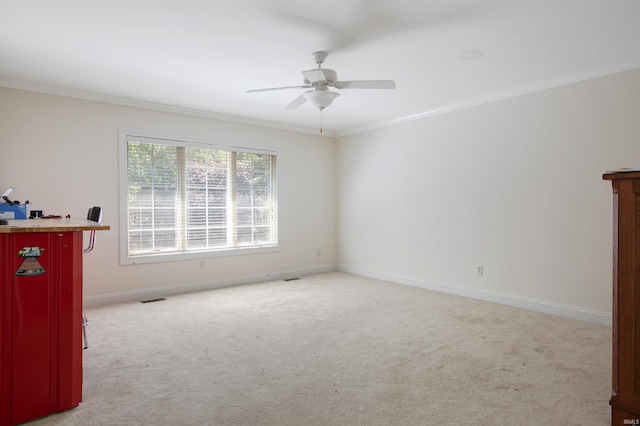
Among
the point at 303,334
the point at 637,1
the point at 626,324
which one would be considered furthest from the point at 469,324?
the point at 637,1

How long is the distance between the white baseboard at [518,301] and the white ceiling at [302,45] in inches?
93.9

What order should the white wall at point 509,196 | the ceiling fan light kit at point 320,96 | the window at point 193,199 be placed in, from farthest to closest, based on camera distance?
the window at point 193,199, the white wall at point 509,196, the ceiling fan light kit at point 320,96

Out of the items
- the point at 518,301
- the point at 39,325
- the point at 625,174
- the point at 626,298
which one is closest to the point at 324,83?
the point at 625,174

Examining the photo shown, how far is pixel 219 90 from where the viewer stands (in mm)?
4191

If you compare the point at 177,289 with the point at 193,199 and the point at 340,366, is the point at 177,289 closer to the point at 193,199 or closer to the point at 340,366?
the point at 193,199

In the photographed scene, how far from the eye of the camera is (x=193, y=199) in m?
5.12

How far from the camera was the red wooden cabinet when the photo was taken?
1.94 m

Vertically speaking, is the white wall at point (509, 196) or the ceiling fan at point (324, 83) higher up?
the ceiling fan at point (324, 83)

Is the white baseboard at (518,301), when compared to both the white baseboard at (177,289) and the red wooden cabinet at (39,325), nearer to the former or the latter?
the white baseboard at (177,289)

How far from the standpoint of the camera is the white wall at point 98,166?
12.8 feet

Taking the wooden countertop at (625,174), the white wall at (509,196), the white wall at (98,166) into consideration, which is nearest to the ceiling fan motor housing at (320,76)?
the wooden countertop at (625,174)

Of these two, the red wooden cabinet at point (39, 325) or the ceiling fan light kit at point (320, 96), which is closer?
the red wooden cabinet at point (39, 325)

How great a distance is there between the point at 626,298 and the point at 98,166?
16.4 ft

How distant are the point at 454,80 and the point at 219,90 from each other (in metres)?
2.63
